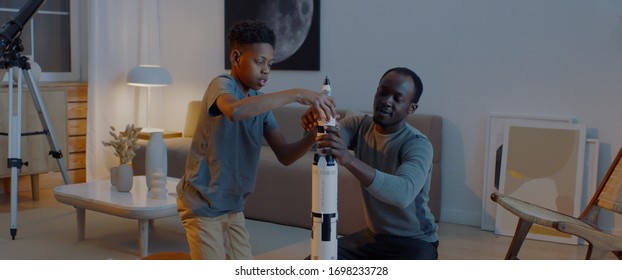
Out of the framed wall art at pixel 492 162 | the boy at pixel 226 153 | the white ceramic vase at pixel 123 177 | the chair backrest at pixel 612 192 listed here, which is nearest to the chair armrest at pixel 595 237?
the chair backrest at pixel 612 192

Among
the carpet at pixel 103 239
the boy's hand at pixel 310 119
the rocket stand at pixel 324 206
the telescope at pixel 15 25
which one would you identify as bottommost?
the carpet at pixel 103 239

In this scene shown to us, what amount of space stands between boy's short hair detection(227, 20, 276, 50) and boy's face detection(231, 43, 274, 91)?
1 cm

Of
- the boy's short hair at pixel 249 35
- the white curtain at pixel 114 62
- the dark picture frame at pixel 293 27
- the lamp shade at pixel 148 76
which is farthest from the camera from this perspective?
the white curtain at pixel 114 62

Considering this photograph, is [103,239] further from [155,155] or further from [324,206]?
[324,206]

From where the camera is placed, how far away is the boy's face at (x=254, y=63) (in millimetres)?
1933

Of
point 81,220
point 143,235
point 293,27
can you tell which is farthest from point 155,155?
point 293,27

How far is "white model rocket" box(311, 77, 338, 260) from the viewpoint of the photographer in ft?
4.49

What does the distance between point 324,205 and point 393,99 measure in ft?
2.31

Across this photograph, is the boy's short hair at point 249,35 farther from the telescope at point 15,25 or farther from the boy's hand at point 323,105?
the telescope at point 15,25

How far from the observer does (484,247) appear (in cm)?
392

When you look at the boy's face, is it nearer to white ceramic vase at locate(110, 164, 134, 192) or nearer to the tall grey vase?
the tall grey vase

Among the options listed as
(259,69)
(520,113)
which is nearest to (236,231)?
(259,69)

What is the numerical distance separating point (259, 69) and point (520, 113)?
2.74 m

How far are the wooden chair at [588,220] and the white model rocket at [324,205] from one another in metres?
1.38
